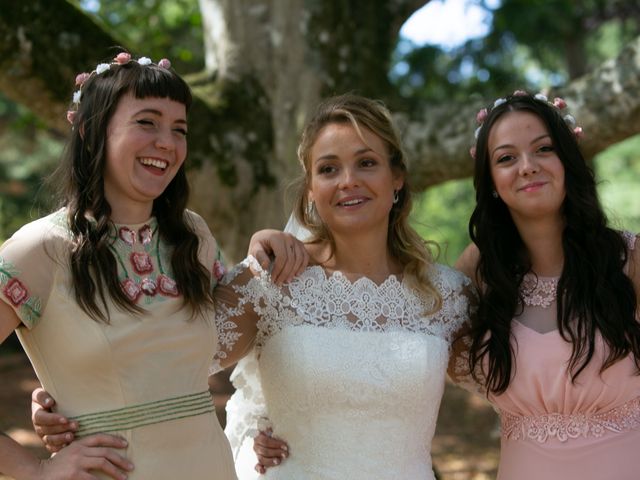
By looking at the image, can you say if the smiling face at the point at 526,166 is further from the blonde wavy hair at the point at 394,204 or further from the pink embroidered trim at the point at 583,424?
the pink embroidered trim at the point at 583,424

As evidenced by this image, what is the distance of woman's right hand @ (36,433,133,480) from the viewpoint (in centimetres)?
242

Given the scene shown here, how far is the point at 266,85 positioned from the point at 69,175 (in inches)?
110

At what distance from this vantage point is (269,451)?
3229 mm

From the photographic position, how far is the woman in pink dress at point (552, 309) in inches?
125

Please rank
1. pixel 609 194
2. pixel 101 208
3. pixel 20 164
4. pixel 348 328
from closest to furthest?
pixel 101 208 → pixel 348 328 → pixel 20 164 → pixel 609 194

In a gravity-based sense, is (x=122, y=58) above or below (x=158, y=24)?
below

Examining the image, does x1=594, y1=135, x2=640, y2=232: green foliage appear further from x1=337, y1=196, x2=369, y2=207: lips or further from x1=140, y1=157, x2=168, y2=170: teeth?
x1=140, y1=157, x2=168, y2=170: teeth

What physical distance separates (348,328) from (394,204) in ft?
2.20

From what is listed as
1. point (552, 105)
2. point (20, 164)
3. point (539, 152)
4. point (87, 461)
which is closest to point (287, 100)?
point (552, 105)

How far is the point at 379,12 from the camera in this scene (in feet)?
17.8

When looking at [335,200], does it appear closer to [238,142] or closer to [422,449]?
[422,449]

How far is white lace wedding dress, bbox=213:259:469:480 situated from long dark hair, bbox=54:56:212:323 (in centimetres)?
38

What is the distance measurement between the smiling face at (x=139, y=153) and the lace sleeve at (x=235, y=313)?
527mm

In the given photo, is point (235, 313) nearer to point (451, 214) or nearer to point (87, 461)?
point (87, 461)
